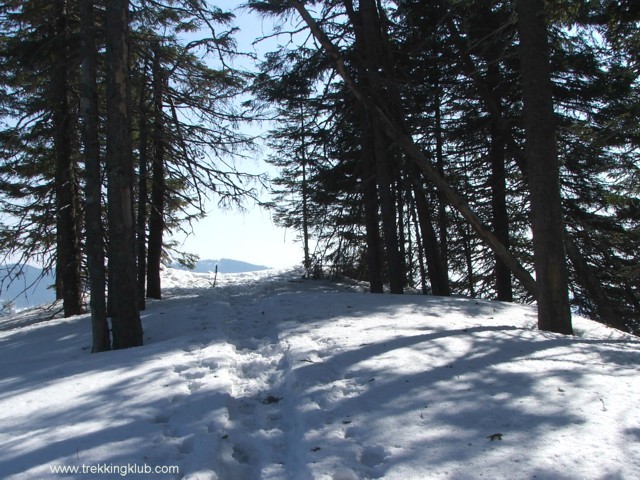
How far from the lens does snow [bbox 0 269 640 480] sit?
333 cm

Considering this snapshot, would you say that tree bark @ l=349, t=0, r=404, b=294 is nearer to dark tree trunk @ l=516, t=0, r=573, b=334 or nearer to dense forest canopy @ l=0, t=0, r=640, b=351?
dense forest canopy @ l=0, t=0, r=640, b=351

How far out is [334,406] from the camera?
14.4ft

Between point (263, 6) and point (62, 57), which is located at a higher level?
point (263, 6)

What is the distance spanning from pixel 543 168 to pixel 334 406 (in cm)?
532

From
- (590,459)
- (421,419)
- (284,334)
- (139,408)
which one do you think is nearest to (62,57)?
(284,334)

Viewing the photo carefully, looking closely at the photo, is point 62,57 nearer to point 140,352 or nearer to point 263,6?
point 263,6

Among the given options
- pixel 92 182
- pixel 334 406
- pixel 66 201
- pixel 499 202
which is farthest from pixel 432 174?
pixel 66 201

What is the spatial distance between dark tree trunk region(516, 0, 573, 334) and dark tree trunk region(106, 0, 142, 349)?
6744 mm

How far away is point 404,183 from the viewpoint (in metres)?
13.0

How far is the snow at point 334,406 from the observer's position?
3330mm

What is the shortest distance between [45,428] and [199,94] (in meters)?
8.70

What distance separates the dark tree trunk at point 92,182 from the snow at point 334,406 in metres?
0.77

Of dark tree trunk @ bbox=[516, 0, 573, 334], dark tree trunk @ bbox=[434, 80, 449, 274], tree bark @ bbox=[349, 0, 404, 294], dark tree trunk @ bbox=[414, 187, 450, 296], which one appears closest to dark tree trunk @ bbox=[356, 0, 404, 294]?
tree bark @ bbox=[349, 0, 404, 294]

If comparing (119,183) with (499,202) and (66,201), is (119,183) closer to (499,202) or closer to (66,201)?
(66,201)
